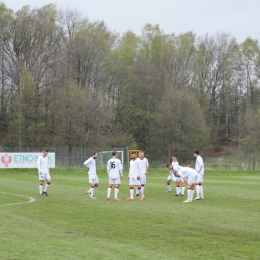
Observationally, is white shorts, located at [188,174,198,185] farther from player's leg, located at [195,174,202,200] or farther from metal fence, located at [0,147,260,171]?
metal fence, located at [0,147,260,171]

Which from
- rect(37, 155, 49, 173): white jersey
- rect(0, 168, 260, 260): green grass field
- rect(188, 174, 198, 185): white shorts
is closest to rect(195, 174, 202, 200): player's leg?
rect(0, 168, 260, 260): green grass field

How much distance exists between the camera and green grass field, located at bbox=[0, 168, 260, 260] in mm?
11398

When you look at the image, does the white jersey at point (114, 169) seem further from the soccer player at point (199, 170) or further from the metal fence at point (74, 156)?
the metal fence at point (74, 156)

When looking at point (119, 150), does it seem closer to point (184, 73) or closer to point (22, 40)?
point (22, 40)

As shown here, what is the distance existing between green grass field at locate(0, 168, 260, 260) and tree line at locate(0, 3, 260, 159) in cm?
4464

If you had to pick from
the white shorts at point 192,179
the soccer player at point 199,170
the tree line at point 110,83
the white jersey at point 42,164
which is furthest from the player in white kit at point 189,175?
the tree line at point 110,83

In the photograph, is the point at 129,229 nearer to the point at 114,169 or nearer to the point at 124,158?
the point at 114,169

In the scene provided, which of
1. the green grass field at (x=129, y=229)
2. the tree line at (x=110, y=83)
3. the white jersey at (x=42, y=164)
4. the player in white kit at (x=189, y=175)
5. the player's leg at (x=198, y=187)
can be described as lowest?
the green grass field at (x=129, y=229)

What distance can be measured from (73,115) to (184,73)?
74.4 ft

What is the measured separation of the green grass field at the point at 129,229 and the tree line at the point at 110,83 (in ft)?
146

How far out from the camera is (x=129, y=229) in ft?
48.5

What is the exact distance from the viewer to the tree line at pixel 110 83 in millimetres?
68875

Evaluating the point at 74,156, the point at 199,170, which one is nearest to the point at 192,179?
the point at 199,170

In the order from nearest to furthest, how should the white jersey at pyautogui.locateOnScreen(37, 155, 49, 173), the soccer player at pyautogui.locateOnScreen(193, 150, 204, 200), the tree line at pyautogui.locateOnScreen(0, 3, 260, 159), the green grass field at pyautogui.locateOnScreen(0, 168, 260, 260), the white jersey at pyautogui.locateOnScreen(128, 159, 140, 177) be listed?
the green grass field at pyautogui.locateOnScreen(0, 168, 260, 260)
the soccer player at pyautogui.locateOnScreen(193, 150, 204, 200)
the white jersey at pyautogui.locateOnScreen(128, 159, 140, 177)
the white jersey at pyautogui.locateOnScreen(37, 155, 49, 173)
the tree line at pyautogui.locateOnScreen(0, 3, 260, 159)
